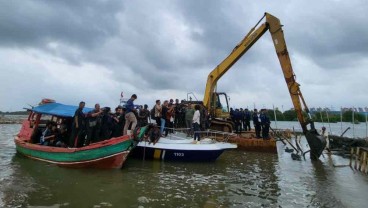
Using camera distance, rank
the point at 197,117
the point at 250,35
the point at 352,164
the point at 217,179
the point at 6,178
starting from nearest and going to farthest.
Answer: the point at 6,178 → the point at 217,179 → the point at 197,117 → the point at 352,164 → the point at 250,35

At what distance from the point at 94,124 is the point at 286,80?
10136mm

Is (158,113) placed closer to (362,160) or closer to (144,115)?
(144,115)

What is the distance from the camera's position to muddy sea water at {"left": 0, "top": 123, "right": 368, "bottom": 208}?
26.7ft

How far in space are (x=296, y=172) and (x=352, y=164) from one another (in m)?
4.98

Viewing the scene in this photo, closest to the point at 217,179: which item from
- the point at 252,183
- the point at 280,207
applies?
the point at 252,183

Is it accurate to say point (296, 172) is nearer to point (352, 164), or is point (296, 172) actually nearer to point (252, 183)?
point (252, 183)

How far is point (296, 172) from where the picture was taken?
1330cm

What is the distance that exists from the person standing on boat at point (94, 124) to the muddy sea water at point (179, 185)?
4.94 feet

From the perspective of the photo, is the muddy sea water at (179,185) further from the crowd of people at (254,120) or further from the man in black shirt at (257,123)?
the man in black shirt at (257,123)

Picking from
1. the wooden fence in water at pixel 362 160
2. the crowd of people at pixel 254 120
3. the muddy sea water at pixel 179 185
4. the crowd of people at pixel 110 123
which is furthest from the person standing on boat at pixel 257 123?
the wooden fence in water at pixel 362 160

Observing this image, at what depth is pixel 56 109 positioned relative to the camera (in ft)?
47.3

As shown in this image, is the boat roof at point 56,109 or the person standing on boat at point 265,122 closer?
the boat roof at point 56,109

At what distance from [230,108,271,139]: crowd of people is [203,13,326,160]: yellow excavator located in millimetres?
667

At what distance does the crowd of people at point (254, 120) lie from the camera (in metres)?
18.8
